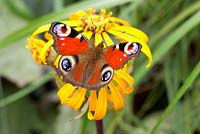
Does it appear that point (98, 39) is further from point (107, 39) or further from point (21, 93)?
point (21, 93)

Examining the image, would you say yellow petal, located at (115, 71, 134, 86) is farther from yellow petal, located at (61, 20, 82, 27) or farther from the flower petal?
yellow petal, located at (61, 20, 82, 27)

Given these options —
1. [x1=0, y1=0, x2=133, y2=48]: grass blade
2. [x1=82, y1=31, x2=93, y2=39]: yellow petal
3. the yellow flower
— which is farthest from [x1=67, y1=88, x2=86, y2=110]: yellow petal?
[x1=0, y1=0, x2=133, y2=48]: grass blade

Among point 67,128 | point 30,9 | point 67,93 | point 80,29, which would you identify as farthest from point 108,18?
point 30,9

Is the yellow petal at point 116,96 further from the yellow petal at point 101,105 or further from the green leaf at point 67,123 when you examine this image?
the green leaf at point 67,123

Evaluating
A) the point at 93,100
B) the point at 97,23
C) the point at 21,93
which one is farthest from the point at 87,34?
the point at 21,93

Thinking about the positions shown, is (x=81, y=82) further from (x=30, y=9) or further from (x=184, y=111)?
(x=30, y=9)
